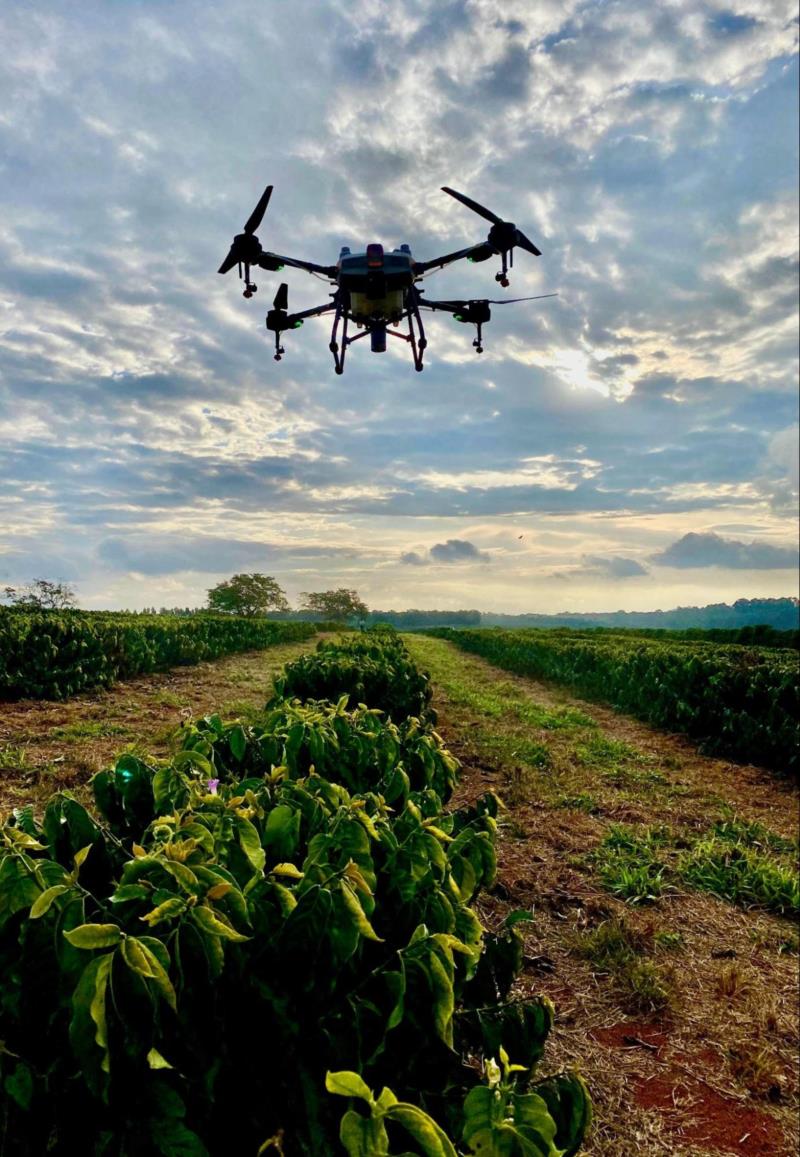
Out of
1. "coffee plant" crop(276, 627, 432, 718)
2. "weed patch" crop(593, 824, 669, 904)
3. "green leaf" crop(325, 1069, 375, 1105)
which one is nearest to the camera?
"green leaf" crop(325, 1069, 375, 1105)

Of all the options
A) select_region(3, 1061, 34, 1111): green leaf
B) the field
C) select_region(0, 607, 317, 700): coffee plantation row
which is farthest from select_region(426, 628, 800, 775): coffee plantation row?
select_region(0, 607, 317, 700): coffee plantation row

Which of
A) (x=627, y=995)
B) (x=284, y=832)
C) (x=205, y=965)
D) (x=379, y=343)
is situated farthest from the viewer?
(x=379, y=343)

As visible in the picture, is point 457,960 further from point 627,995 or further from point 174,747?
point 174,747

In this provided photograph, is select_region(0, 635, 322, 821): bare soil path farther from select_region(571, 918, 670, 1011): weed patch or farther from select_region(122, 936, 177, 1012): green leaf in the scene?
select_region(571, 918, 670, 1011): weed patch

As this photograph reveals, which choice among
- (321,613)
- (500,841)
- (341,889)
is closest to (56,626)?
(500,841)

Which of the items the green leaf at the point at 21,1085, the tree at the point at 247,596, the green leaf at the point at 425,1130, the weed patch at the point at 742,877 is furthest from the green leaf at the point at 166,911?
the tree at the point at 247,596
